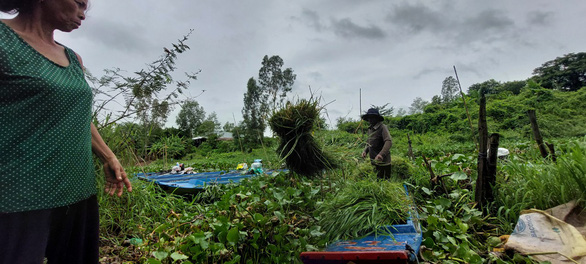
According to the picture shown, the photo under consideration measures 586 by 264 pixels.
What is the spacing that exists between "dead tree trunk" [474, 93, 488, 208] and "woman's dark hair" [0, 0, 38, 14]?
130 inches

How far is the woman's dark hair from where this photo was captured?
3.34 ft

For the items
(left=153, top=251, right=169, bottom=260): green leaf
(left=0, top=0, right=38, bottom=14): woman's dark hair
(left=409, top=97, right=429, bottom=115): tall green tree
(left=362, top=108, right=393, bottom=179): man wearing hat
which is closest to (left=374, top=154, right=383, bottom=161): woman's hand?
(left=362, top=108, right=393, bottom=179): man wearing hat

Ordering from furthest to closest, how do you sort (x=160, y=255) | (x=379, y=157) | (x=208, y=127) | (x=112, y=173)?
(x=208, y=127)
(x=379, y=157)
(x=160, y=255)
(x=112, y=173)

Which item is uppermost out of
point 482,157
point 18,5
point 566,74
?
point 566,74

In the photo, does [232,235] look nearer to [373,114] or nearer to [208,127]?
[373,114]

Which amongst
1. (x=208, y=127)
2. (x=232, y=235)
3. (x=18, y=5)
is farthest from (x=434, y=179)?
(x=208, y=127)

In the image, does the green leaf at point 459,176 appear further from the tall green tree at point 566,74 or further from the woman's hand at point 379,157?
Answer: the tall green tree at point 566,74

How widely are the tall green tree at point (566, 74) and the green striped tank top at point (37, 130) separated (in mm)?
35568

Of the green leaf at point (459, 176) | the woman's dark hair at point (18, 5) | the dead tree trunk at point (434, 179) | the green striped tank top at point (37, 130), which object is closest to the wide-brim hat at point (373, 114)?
the dead tree trunk at point (434, 179)

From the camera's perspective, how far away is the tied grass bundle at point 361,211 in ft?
6.84

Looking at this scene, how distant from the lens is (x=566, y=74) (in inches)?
1116

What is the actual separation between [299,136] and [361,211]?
31.1 inches

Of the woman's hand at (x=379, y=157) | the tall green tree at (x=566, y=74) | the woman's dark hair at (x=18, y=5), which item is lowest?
the woman's hand at (x=379, y=157)

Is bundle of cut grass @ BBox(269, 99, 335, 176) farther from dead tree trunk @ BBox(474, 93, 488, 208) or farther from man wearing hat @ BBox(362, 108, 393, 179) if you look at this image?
man wearing hat @ BBox(362, 108, 393, 179)
